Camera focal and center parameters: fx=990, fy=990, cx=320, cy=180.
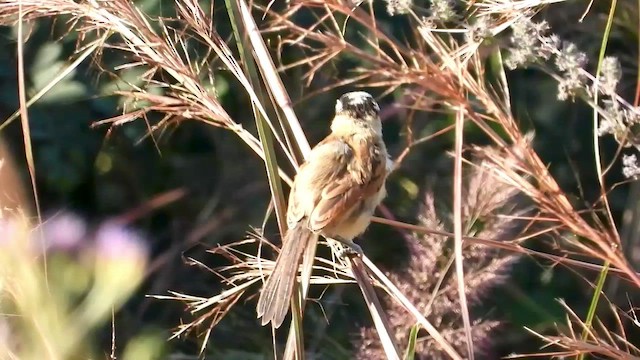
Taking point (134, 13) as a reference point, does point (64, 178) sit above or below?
below

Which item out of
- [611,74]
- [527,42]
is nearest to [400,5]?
[527,42]

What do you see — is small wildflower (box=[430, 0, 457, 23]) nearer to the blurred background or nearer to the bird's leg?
the bird's leg

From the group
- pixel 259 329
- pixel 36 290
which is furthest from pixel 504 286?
pixel 36 290

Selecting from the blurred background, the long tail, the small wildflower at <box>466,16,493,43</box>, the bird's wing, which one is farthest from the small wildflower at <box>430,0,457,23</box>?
the blurred background

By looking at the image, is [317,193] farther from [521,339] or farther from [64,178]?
[521,339]

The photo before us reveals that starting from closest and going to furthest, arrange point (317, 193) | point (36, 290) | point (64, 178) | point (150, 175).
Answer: point (36, 290), point (317, 193), point (64, 178), point (150, 175)

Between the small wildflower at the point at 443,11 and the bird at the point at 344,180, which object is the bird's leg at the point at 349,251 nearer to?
the bird at the point at 344,180

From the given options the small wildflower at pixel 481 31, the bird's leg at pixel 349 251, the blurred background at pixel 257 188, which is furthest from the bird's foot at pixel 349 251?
the blurred background at pixel 257 188

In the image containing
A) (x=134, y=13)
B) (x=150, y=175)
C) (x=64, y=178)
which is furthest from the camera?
(x=150, y=175)
